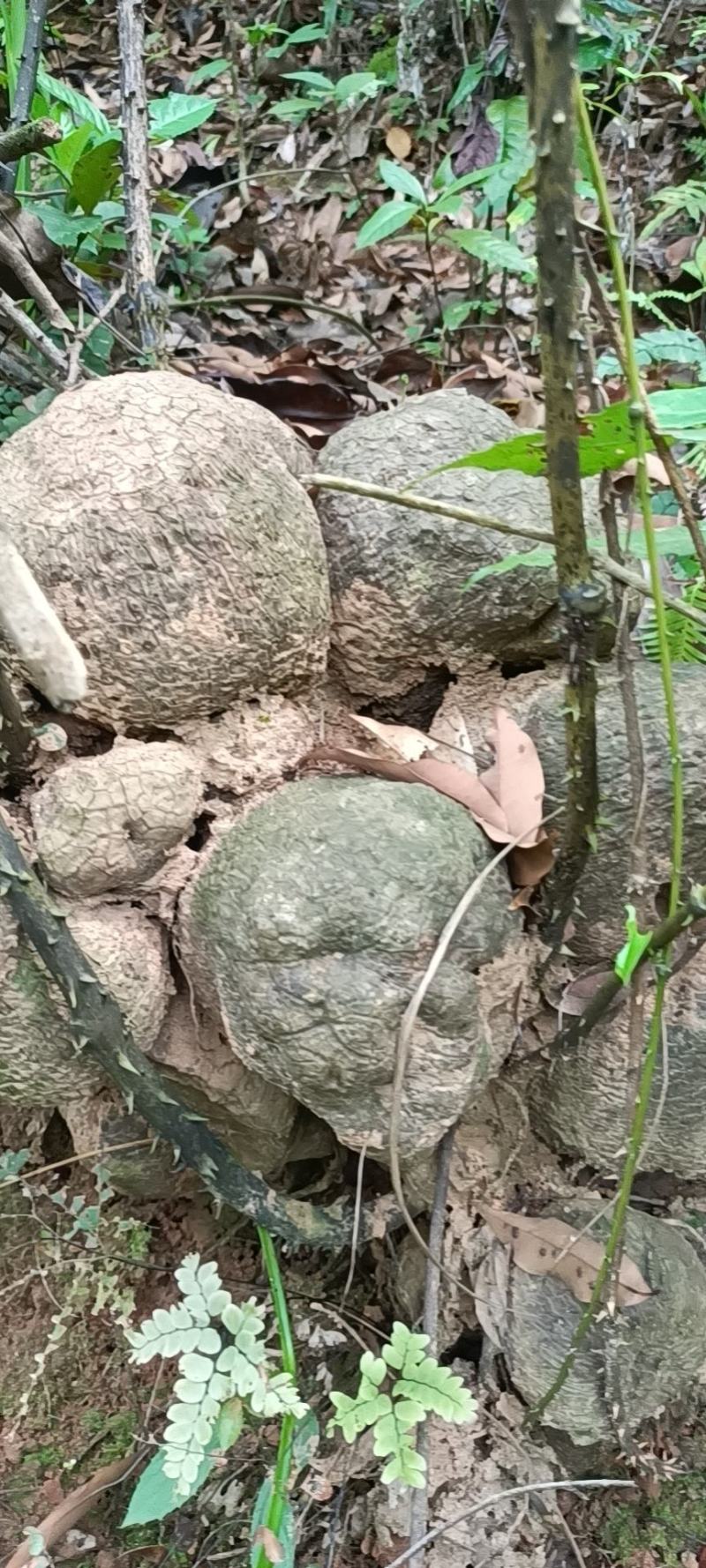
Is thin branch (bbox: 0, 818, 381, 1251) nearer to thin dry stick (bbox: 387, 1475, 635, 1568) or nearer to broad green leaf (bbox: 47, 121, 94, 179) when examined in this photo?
thin dry stick (bbox: 387, 1475, 635, 1568)

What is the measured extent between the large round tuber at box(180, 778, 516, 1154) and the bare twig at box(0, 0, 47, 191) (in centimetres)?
A: 86

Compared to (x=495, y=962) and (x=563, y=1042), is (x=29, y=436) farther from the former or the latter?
(x=563, y=1042)

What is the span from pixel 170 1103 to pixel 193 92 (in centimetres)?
214

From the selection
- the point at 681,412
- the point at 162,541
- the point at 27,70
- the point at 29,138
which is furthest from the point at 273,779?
the point at 27,70

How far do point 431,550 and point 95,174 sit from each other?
79cm

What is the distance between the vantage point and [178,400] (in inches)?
34.5

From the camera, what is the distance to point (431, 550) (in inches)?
35.9

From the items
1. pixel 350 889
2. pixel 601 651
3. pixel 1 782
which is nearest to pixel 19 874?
pixel 1 782

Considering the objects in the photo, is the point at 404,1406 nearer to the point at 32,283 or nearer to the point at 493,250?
the point at 32,283

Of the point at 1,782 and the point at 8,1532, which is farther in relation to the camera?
the point at 8,1532

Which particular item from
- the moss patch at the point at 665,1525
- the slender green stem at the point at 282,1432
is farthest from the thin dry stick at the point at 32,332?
the moss patch at the point at 665,1525

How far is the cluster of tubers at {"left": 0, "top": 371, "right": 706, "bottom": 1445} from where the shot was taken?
80cm

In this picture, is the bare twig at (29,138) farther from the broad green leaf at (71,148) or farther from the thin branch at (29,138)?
the broad green leaf at (71,148)

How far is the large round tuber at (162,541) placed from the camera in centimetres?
83
